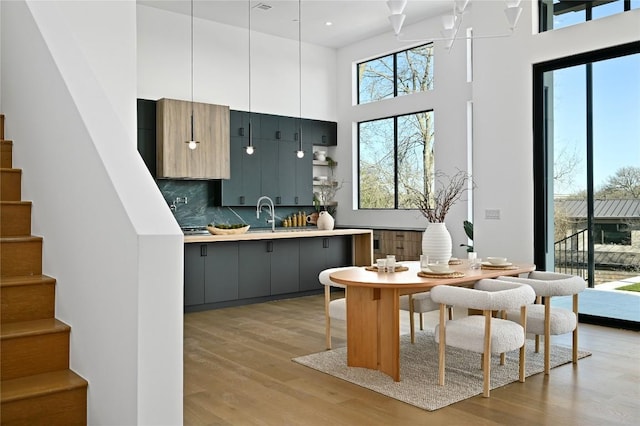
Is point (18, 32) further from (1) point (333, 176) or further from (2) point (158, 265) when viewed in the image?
(1) point (333, 176)

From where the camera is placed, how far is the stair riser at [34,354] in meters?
2.38

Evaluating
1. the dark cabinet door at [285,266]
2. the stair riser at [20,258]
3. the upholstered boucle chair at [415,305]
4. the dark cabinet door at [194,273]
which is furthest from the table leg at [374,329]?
the dark cabinet door at [285,266]

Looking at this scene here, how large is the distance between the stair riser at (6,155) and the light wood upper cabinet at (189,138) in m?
4.07

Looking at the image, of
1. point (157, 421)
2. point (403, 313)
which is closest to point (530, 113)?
point (403, 313)

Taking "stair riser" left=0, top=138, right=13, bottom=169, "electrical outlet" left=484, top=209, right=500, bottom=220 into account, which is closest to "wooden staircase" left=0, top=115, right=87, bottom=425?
"stair riser" left=0, top=138, right=13, bottom=169

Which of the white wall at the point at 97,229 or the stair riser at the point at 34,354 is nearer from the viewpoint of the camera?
the white wall at the point at 97,229

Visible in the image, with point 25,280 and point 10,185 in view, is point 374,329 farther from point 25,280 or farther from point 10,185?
point 10,185

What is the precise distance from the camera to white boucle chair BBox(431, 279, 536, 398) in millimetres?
3396

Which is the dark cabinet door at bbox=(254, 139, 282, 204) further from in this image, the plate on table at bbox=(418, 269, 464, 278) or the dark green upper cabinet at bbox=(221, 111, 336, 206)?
the plate on table at bbox=(418, 269, 464, 278)

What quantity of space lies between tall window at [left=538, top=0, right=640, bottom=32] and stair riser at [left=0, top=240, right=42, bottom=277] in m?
5.31

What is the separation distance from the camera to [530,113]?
6027mm

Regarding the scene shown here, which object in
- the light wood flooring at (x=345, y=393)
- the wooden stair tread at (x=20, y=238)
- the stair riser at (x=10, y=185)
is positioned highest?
the stair riser at (x=10, y=185)

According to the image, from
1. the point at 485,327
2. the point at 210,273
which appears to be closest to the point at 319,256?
the point at 210,273

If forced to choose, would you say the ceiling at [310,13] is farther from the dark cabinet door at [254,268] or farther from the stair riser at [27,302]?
the stair riser at [27,302]
